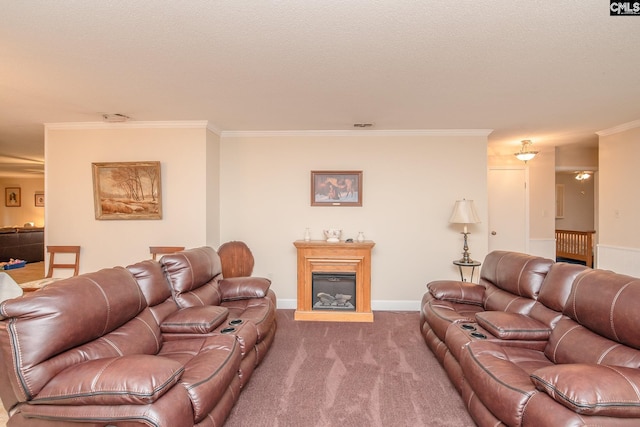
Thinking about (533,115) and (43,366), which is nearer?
(43,366)

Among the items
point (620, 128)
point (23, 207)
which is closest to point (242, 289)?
point (620, 128)

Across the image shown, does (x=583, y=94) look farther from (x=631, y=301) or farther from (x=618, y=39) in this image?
(x=631, y=301)

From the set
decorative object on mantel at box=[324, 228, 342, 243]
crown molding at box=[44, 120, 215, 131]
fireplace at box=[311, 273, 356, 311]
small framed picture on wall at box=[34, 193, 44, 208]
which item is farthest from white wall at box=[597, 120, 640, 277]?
small framed picture on wall at box=[34, 193, 44, 208]

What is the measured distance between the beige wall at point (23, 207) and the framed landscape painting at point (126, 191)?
889 cm

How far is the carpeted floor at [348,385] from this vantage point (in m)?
2.21

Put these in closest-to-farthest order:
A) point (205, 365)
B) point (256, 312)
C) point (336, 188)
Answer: point (205, 365), point (256, 312), point (336, 188)

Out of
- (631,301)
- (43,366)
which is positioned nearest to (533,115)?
(631,301)

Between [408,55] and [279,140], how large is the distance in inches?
108

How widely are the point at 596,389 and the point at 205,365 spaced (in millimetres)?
1907

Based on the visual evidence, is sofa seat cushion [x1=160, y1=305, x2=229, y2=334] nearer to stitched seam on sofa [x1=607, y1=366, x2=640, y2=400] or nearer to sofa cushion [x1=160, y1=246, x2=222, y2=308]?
sofa cushion [x1=160, y1=246, x2=222, y2=308]

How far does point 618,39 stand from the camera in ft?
7.28

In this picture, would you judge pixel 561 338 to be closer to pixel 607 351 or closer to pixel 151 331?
pixel 607 351

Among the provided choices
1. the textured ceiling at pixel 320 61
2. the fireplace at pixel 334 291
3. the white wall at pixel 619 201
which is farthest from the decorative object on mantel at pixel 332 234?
the white wall at pixel 619 201

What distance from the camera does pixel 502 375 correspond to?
1.80 meters
